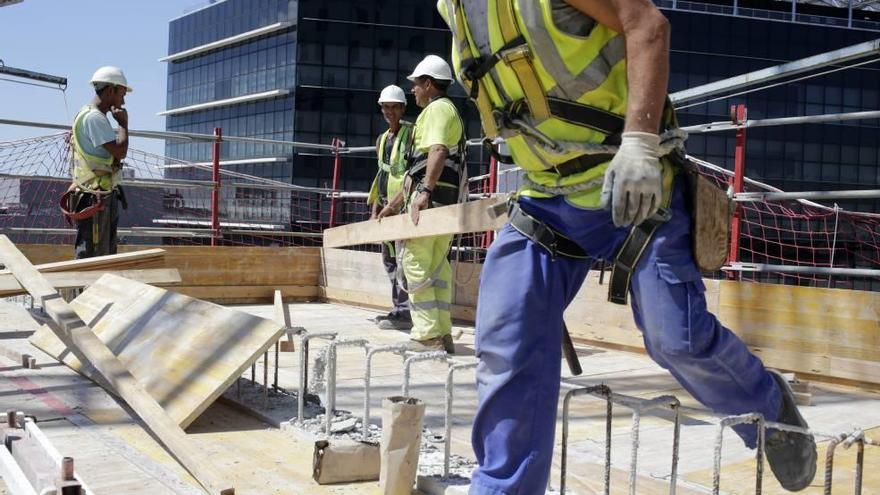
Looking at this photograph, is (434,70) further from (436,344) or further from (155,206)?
(155,206)

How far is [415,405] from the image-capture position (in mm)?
3199

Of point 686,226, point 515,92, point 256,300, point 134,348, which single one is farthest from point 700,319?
point 256,300

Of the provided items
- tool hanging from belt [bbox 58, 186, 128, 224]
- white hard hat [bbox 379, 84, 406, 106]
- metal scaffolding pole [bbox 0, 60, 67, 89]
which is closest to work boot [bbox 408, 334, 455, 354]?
white hard hat [bbox 379, 84, 406, 106]

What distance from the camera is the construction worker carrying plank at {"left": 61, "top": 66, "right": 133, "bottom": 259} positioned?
760 cm

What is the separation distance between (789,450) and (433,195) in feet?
13.4

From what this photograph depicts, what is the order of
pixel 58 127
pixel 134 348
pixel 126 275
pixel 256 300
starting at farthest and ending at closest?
1. pixel 256 300
2. pixel 58 127
3. pixel 126 275
4. pixel 134 348

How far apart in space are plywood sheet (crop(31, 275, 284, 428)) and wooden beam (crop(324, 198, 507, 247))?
62 centimetres

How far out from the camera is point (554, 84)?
2.77 metres

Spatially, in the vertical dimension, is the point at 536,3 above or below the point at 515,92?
above

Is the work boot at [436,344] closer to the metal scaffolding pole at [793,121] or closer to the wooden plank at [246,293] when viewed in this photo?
the metal scaffolding pole at [793,121]

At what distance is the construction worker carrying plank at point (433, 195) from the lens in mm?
6559

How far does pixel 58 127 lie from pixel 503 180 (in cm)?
471

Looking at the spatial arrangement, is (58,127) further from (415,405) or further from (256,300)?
(415,405)

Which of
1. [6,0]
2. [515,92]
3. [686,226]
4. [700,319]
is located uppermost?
[6,0]
